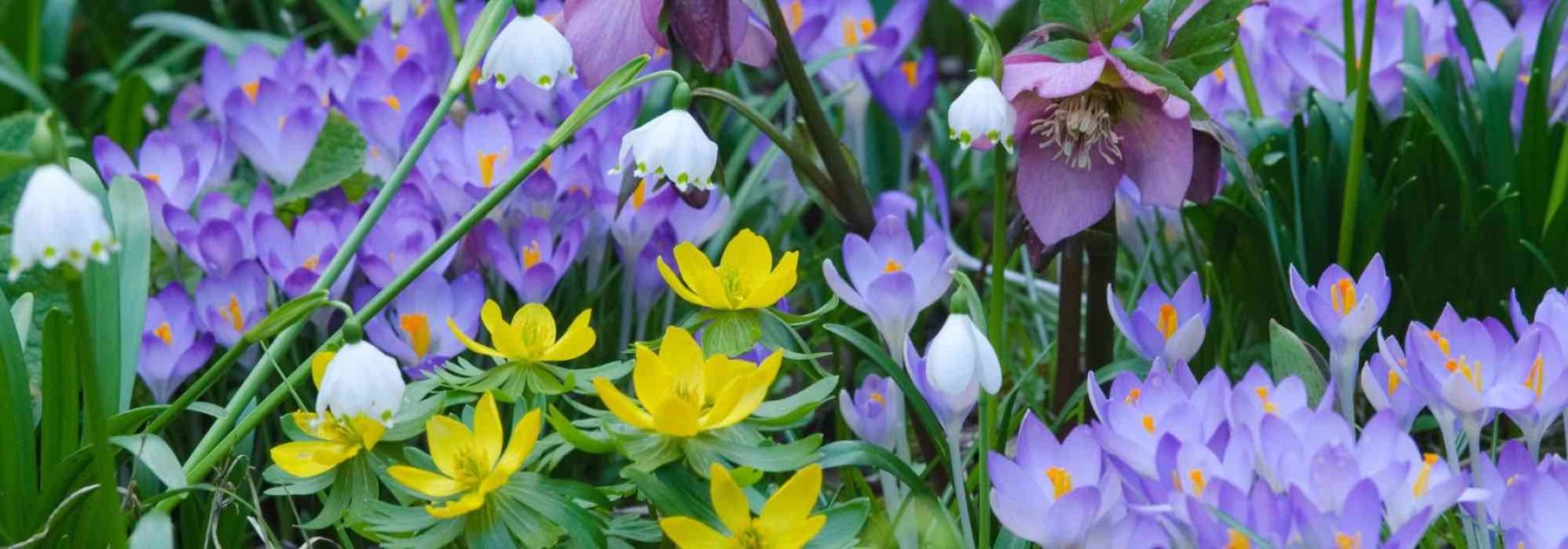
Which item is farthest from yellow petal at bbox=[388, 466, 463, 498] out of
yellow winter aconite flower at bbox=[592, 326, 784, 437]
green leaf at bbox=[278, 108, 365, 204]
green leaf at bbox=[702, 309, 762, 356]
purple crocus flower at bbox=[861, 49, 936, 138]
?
Answer: purple crocus flower at bbox=[861, 49, 936, 138]

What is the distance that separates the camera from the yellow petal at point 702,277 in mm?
1191

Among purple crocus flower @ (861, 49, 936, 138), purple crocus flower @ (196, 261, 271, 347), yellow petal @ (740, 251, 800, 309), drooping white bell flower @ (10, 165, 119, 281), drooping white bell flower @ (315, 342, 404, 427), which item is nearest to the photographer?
drooping white bell flower @ (10, 165, 119, 281)

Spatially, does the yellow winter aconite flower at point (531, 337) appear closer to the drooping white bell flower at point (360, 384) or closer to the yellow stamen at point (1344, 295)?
the drooping white bell flower at point (360, 384)

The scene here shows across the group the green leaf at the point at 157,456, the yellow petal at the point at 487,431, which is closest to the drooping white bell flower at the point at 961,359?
the yellow petal at the point at 487,431

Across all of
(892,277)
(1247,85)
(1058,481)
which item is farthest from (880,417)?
(1247,85)

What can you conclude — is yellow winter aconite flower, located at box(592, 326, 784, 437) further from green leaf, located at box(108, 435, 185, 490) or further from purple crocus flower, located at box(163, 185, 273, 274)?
purple crocus flower, located at box(163, 185, 273, 274)

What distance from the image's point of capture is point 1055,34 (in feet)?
4.25

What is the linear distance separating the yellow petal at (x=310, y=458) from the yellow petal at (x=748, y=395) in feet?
0.85

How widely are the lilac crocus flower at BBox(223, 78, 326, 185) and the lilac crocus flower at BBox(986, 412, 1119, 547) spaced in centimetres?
96

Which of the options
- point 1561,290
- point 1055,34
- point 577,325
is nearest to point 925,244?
point 1055,34

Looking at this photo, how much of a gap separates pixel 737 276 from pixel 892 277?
13cm

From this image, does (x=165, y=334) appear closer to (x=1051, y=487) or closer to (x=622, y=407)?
(x=622, y=407)

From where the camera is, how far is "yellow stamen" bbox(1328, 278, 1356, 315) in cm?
123

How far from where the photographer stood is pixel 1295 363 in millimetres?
1227
